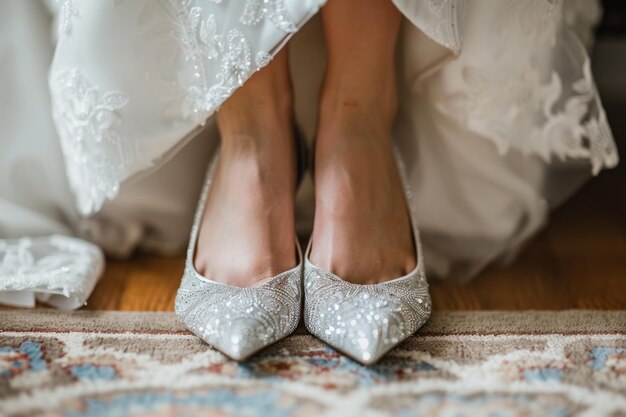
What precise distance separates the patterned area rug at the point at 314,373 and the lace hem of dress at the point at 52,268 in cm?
4

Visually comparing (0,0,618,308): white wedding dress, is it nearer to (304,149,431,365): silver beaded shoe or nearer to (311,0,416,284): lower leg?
(311,0,416,284): lower leg

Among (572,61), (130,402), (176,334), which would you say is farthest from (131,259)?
(572,61)

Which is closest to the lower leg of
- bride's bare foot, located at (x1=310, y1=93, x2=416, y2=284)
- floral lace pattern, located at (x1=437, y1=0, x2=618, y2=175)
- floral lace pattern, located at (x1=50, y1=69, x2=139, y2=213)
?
bride's bare foot, located at (x1=310, y1=93, x2=416, y2=284)

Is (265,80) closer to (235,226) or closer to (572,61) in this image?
(235,226)

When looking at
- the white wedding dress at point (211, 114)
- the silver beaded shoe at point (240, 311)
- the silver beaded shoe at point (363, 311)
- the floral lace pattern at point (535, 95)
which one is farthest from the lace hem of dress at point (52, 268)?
the floral lace pattern at point (535, 95)

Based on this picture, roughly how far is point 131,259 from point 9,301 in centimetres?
17

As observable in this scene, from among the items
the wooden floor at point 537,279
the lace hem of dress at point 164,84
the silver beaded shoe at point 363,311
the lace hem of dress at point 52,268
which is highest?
the lace hem of dress at point 164,84

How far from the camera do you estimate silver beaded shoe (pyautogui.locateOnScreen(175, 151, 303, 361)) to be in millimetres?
589

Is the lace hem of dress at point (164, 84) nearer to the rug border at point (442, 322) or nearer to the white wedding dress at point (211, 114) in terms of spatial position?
the white wedding dress at point (211, 114)

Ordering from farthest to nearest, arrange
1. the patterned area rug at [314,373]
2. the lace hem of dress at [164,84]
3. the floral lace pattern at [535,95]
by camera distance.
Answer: the floral lace pattern at [535,95] → the lace hem of dress at [164,84] → the patterned area rug at [314,373]

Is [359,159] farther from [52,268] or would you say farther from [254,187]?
[52,268]

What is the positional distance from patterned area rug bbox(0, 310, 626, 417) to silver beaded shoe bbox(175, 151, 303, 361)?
0.06 ft

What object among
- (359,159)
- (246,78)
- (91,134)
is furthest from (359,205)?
(91,134)

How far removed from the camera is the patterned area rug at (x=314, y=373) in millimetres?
537
